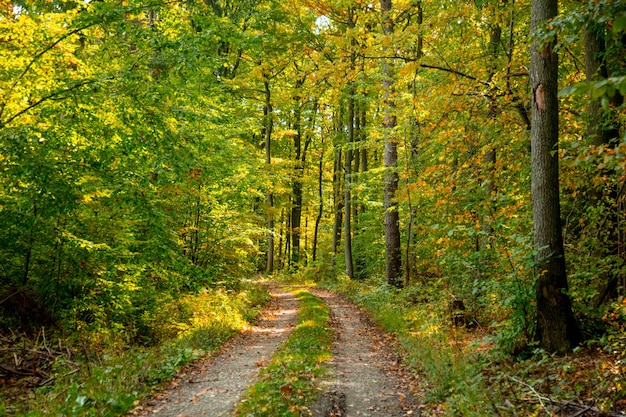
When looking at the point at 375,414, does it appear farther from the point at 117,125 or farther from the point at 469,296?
the point at 117,125

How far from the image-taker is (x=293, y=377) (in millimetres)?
7105

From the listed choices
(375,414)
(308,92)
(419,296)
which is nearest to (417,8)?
(308,92)

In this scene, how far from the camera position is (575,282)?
697 centimetres

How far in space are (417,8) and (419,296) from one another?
10.3 m

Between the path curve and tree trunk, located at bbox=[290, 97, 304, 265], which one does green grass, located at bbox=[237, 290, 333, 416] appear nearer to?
the path curve

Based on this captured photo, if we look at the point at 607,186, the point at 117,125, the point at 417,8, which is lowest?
the point at 607,186

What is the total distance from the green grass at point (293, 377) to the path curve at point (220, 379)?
361mm


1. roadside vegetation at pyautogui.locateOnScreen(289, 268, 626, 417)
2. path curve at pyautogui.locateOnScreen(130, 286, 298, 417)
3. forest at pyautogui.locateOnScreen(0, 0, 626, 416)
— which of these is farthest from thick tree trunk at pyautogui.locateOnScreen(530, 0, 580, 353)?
path curve at pyautogui.locateOnScreen(130, 286, 298, 417)

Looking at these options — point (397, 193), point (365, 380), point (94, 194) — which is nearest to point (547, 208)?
point (365, 380)

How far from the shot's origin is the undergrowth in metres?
5.95

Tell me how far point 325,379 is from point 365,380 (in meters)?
0.79

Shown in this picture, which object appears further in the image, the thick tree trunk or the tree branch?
the tree branch

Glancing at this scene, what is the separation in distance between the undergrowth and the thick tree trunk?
6421 mm

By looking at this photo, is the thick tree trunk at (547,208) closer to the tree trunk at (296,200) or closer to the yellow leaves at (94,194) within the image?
the yellow leaves at (94,194)
